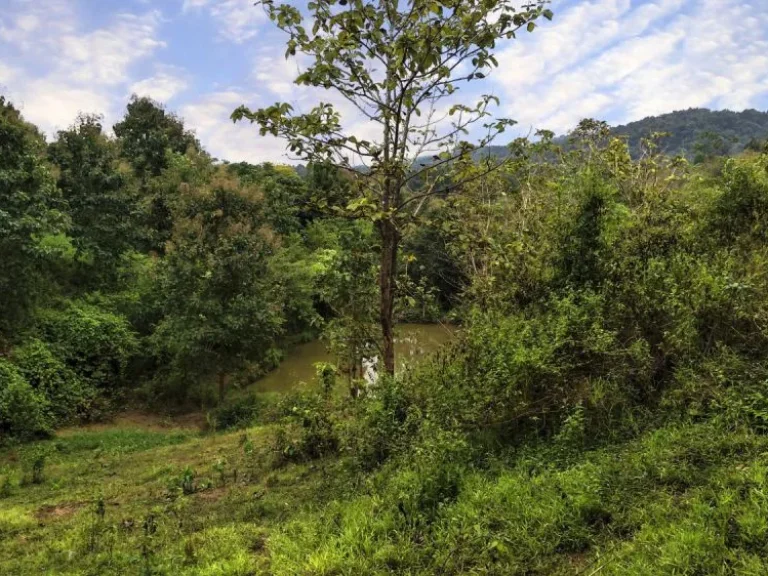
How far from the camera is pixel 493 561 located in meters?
3.06

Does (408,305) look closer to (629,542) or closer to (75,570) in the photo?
(629,542)

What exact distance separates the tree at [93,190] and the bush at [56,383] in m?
4.10

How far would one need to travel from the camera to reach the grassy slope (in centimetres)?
279

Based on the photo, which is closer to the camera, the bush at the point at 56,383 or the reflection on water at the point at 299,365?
the bush at the point at 56,383

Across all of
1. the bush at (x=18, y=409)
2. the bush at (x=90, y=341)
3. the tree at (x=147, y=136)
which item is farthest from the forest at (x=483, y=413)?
the tree at (x=147, y=136)

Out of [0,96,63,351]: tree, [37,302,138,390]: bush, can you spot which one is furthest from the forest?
[37,302,138,390]: bush

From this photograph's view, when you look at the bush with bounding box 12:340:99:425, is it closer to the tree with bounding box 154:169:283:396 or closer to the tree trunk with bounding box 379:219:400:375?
the tree with bounding box 154:169:283:396

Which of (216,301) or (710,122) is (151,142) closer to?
(216,301)

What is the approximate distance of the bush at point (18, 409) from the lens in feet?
34.8

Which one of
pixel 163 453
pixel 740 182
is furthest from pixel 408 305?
pixel 163 453

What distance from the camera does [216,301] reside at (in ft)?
39.9

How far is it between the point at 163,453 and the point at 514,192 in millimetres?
7129

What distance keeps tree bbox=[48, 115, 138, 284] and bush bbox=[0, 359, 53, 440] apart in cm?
532

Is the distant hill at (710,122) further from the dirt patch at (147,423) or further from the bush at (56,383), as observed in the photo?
the bush at (56,383)
